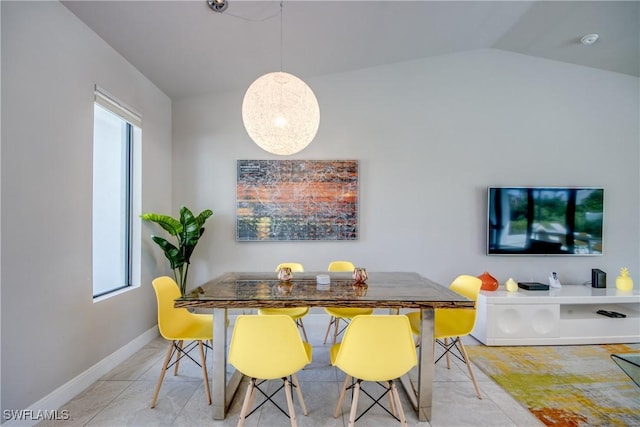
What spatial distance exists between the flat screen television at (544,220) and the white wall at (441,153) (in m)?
0.16

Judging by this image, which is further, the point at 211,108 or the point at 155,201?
the point at 211,108

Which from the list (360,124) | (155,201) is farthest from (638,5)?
(155,201)

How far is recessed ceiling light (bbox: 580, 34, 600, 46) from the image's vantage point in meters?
3.04

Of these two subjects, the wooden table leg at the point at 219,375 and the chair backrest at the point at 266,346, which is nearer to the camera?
the chair backrest at the point at 266,346

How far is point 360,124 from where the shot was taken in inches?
141

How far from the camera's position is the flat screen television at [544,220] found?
3.45 m

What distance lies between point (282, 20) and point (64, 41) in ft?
5.34

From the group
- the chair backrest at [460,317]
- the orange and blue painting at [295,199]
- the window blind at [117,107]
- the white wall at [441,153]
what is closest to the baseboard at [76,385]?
the white wall at [441,153]

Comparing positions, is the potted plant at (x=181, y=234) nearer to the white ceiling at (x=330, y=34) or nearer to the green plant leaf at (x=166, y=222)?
the green plant leaf at (x=166, y=222)

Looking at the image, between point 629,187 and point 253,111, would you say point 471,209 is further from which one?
point 253,111

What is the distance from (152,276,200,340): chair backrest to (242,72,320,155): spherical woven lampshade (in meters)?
1.30

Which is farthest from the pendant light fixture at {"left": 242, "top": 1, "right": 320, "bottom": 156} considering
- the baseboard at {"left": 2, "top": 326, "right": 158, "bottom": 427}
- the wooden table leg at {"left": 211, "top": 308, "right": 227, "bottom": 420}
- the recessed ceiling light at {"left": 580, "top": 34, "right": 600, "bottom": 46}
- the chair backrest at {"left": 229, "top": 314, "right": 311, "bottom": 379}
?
the recessed ceiling light at {"left": 580, "top": 34, "right": 600, "bottom": 46}

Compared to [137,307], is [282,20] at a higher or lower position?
higher

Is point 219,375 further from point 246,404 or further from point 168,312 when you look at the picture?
point 168,312
